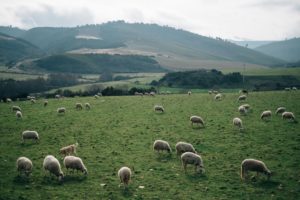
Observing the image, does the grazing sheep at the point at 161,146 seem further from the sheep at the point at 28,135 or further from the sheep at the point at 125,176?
the sheep at the point at 28,135

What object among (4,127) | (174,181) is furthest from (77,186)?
(4,127)

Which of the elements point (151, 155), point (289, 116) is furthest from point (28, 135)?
point (289, 116)

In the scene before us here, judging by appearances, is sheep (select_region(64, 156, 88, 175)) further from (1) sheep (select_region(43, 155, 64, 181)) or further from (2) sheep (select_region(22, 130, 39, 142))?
(2) sheep (select_region(22, 130, 39, 142))

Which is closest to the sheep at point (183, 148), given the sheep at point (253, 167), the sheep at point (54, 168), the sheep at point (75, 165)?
the sheep at point (253, 167)

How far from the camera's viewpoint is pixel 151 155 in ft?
75.3

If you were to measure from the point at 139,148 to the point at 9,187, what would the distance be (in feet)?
33.9

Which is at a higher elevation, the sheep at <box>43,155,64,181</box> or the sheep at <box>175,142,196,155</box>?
the sheep at <box>175,142,196,155</box>

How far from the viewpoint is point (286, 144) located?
2458 cm

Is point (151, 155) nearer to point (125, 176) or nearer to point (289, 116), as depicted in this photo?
point (125, 176)

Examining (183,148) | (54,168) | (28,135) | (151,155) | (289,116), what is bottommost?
(151,155)

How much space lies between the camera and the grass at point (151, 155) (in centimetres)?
1645

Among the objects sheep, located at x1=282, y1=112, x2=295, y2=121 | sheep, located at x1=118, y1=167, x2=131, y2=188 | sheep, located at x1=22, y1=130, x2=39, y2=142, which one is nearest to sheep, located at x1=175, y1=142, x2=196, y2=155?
sheep, located at x1=118, y1=167, x2=131, y2=188

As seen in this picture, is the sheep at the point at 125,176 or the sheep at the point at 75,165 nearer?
the sheep at the point at 125,176

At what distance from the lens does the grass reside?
16453mm
